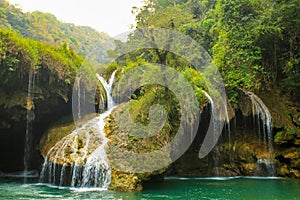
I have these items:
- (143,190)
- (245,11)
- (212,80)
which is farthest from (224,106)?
(143,190)

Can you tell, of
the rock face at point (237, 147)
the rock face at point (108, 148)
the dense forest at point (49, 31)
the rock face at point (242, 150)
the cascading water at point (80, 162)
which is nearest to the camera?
the rock face at point (108, 148)

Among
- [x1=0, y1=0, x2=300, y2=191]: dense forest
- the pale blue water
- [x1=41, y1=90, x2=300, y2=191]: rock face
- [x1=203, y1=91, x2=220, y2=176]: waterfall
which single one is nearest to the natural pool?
the pale blue water

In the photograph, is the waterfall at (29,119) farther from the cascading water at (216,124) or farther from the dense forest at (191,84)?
the cascading water at (216,124)

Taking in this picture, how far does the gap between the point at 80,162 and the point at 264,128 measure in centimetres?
912

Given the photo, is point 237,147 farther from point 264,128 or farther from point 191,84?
point 191,84

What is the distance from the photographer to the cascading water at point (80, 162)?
9.88 metres

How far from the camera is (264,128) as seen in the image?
49.5 feet

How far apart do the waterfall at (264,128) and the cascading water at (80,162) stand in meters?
7.69

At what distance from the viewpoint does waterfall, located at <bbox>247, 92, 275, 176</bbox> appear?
48.5 ft

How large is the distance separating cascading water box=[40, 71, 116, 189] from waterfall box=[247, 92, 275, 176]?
303 inches

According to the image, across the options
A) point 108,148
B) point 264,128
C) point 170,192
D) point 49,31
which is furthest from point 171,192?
point 49,31

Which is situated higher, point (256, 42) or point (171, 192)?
point (256, 42)

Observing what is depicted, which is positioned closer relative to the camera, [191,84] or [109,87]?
[191,84]

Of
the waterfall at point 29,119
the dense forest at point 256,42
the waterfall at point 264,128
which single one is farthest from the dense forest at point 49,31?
the waterfall at point 264,128
